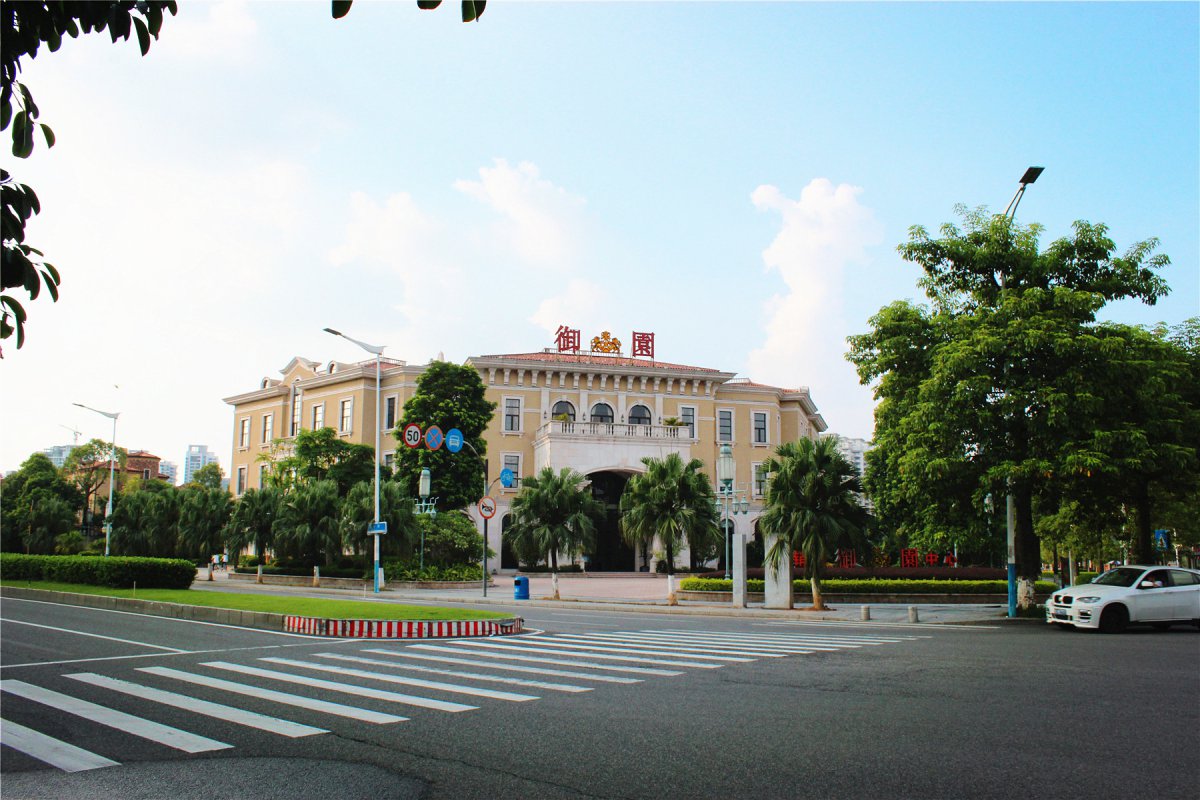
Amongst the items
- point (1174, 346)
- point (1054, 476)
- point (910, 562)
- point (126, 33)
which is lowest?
point (910, 562)

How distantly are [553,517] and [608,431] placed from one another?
446 inches

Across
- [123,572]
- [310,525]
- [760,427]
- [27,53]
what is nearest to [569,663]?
[27,53]

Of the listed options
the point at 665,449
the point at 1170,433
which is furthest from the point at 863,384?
the point at 665,449

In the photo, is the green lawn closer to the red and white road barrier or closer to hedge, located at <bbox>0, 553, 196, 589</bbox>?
the red and white road barrier

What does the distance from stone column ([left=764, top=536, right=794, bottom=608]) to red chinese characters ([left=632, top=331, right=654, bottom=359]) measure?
32.8 m

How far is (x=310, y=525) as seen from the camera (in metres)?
39.1

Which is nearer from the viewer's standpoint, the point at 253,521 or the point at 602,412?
the point at 253,521

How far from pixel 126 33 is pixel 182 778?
14.9 feet

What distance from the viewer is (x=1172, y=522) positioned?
3744cm

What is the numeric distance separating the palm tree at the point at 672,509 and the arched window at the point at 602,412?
18.5 meters

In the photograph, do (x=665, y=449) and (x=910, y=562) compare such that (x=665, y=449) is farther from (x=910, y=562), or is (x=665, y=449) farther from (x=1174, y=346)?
(x=1174, y=346)

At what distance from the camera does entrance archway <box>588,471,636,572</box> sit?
52656mm

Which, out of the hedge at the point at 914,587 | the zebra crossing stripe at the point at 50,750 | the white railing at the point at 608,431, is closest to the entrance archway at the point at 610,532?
the white railing at the point at 608,431

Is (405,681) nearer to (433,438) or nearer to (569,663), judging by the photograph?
(569,663)
